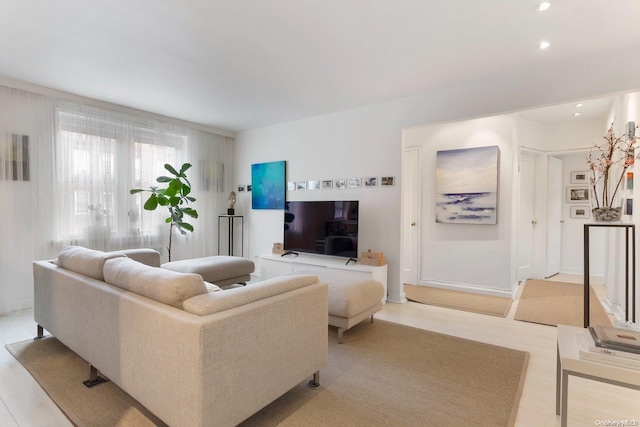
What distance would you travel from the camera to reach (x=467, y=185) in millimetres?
4746

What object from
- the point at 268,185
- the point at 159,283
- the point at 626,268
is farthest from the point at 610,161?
the point at 268,185

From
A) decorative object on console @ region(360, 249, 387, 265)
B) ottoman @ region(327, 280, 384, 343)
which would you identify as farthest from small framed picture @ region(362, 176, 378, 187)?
ottoman @ region(327, 280, 384, 343)

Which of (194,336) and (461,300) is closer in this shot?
(194,336)

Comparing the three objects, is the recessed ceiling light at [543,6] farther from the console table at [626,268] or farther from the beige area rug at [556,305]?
the beige area rug at [556,305]

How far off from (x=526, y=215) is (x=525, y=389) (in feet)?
13.4

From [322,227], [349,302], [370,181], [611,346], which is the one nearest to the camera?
[611,346]

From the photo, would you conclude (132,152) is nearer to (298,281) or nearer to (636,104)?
(298,281)

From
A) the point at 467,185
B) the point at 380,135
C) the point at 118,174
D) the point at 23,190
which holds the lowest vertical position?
the point at 23,190

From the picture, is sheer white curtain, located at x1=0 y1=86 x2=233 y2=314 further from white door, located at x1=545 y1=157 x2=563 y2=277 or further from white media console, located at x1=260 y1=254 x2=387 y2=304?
white door, located at x1=545 y1=157 x2=563 y2=277

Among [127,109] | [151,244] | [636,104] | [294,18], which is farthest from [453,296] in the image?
[127,109]

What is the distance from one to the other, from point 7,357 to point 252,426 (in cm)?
218

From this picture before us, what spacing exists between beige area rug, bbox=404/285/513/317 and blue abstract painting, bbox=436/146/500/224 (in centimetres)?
106

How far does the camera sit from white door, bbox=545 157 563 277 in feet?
18.5

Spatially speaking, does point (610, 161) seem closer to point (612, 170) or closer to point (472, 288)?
point (612, 170)
